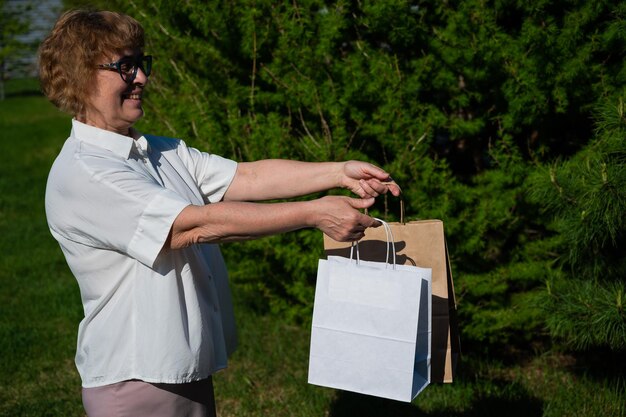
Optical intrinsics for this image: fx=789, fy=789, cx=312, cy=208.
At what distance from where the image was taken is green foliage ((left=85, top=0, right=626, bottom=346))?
371cm

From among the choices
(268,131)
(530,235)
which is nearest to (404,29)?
(268,131)

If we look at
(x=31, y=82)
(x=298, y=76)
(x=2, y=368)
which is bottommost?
(x=31, y=82)

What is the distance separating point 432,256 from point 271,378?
7.92 ft

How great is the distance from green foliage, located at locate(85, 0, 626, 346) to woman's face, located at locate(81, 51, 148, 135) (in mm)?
1548

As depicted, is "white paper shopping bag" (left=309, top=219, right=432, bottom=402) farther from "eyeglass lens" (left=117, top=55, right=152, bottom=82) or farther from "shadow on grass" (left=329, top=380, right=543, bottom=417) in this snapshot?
"shadow on grass" (left=329, top=380, right=543, bottom=417)

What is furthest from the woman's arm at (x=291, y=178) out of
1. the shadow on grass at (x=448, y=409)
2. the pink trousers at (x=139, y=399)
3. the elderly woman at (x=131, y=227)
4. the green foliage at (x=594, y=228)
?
the shadow on grass at (x=448, y=409)

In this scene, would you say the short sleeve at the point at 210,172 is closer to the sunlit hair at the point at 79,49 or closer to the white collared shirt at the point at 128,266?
the white collared shirt at the point at 128,266

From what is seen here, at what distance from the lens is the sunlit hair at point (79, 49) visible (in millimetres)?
2471

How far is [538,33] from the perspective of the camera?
3605 millimetres

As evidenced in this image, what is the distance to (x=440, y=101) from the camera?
415 centimetres

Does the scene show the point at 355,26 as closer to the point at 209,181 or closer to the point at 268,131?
the point at 268,131

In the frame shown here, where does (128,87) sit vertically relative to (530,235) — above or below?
above

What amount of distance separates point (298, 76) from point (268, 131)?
354mm

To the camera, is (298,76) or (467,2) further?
(298,76)
